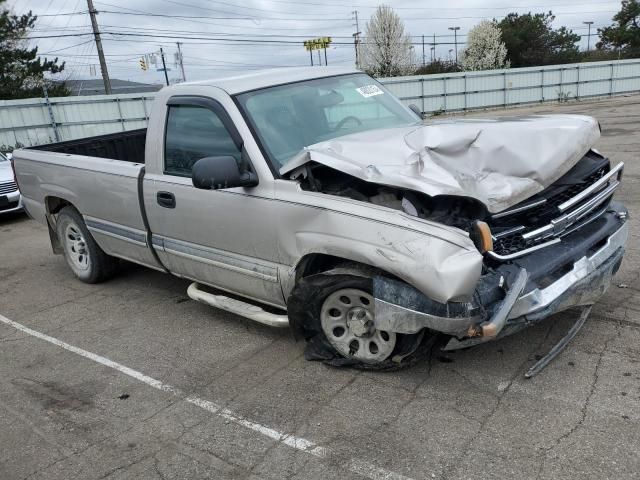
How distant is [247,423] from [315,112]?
2.23 m


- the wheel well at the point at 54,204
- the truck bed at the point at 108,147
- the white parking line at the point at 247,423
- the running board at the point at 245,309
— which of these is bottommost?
the white parking line at the point at 247,423

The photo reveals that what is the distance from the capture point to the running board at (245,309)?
381 cm

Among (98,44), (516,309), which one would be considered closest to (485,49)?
(98,44)

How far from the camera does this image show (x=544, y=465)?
8.61 feet

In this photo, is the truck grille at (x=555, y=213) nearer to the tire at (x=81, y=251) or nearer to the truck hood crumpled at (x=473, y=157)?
the truck hood crumpled at (x=473, y=157)

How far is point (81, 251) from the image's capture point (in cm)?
589

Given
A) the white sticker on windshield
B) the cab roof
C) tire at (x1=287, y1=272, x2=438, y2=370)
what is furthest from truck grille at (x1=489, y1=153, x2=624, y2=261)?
the cab roof

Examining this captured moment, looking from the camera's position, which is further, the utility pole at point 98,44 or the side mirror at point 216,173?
the utility pole at point 98,44

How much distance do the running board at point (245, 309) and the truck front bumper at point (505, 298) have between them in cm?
86

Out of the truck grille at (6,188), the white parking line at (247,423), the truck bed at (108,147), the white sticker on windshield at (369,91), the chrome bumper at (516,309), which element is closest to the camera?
the white parking line at (247,423)

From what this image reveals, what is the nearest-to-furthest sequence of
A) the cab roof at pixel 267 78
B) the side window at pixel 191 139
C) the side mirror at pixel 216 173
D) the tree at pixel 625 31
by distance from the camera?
the side mirror at pixel 216 173, the side window at pixel 191 139, the cab roof at pixel 267 78, the tree at pixel 625 31

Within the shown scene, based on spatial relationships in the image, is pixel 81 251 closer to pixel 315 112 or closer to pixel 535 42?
pixel 315 112

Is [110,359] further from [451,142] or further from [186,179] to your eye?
[451,142]

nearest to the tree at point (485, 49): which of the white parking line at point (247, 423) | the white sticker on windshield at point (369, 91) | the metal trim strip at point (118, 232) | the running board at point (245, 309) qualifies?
the white sticker on windshield at point (369, 91)
